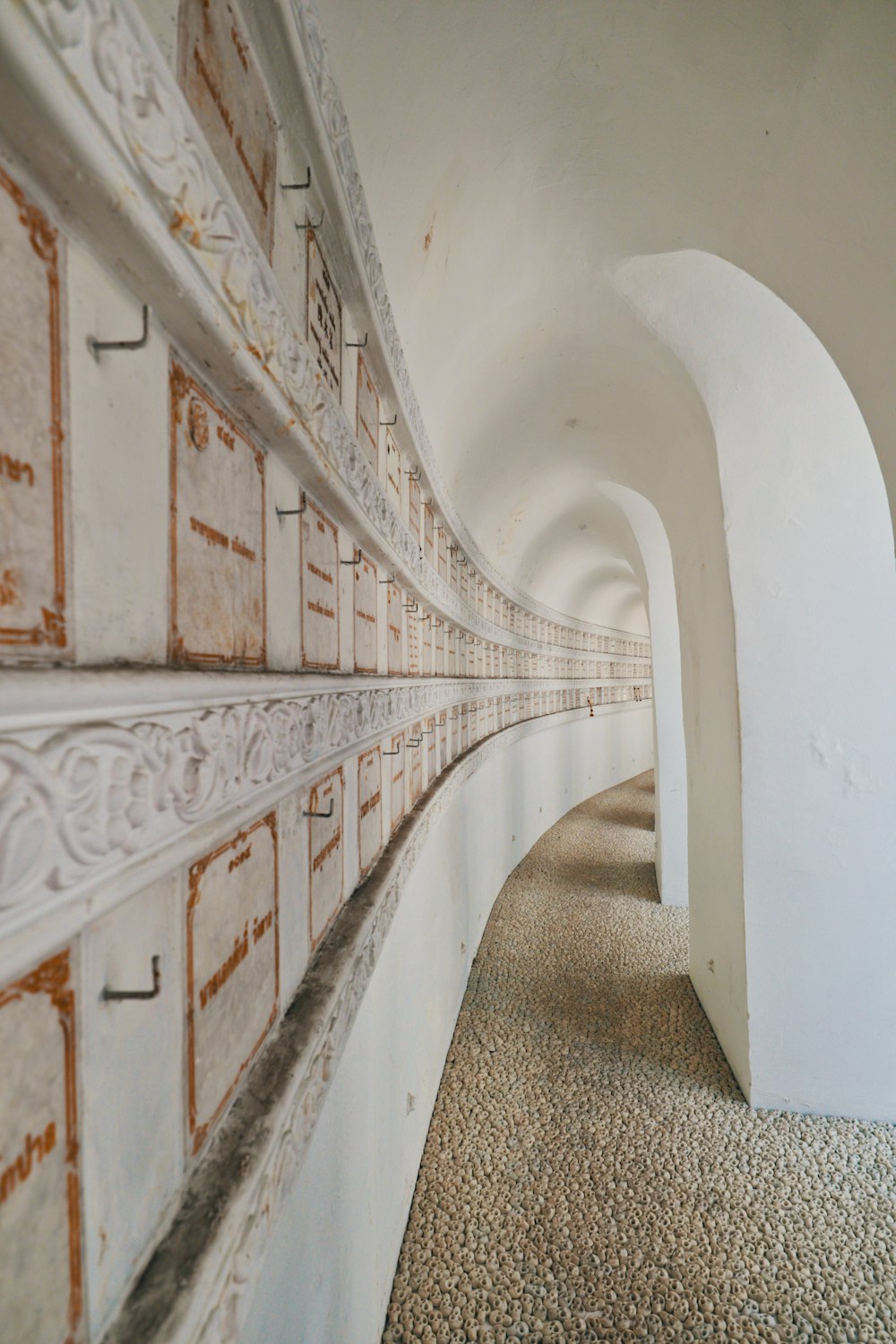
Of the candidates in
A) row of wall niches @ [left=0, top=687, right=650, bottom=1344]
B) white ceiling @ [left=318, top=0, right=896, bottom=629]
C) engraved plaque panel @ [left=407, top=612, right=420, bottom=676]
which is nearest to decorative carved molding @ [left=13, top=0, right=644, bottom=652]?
white ceiling @ [left=318, top=0, right=896, bottom=629]

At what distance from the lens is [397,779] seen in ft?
7.50

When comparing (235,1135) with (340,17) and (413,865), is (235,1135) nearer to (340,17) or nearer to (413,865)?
(413,865)

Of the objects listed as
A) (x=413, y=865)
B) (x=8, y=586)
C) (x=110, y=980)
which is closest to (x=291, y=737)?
(x=110, y=980)

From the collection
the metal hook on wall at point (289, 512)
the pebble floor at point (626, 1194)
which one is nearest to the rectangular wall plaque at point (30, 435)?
the metal hook on wall at point (289, 512)

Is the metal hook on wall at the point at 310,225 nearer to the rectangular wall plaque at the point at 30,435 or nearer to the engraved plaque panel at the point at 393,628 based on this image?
the rectangular wall plaque at the point at 30,435

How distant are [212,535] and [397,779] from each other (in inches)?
60.5

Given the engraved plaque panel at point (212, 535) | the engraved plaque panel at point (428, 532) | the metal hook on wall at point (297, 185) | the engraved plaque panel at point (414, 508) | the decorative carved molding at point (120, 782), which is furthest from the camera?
the engraved plaque panel at point (428, 532)

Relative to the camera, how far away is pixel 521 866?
6.43 meters

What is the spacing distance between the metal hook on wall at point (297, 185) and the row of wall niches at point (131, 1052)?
3.23 feet

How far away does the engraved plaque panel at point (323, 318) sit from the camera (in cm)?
127

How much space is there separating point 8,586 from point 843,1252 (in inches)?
122

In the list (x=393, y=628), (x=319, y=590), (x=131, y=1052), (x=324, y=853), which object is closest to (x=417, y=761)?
(x=393, y=628)

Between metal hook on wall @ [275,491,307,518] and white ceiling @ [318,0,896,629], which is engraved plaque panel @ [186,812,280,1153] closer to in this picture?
metal hook on wall @ [275,491,307,518]

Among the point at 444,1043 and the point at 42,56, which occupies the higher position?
the point at 42,56
